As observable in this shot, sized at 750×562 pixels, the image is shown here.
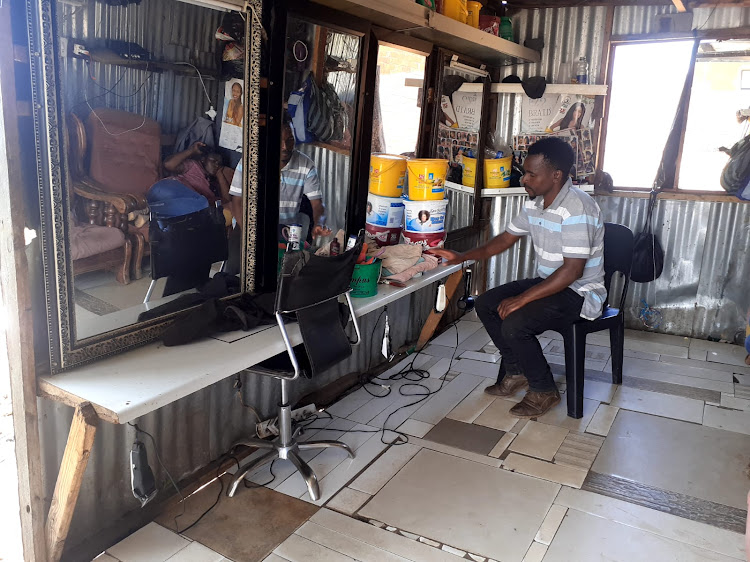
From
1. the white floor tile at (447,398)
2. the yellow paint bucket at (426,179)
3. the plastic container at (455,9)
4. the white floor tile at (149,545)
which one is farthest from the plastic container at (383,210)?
the white floor tile at (149,545)

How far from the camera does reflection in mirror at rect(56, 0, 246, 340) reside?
1.93 metres

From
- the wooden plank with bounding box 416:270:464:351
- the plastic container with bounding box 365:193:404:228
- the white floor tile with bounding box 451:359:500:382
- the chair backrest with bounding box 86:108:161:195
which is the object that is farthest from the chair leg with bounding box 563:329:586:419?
the chair backrest with bounding box 86:108:161:195

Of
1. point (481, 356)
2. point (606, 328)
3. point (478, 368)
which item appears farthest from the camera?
point (481, 356)

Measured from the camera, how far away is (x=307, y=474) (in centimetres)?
271

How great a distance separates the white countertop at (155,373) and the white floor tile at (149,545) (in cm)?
70

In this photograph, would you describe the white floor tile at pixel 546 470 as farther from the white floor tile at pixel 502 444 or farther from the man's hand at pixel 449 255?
the man's hand at pixel 449 255

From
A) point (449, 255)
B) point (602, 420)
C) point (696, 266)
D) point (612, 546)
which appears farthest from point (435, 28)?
point (696, 266)

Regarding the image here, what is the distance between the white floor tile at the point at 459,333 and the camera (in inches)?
189

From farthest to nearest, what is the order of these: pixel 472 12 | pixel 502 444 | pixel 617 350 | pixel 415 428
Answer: pixel 472 12, pixel 617 350, pixel 415 428, pixel 502 444

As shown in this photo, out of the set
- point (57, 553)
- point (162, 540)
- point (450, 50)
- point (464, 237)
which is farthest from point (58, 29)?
point (464, 237)

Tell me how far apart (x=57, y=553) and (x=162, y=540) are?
0.39m

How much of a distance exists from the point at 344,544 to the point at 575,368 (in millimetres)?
1720

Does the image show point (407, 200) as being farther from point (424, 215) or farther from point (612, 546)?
point (612, 546)

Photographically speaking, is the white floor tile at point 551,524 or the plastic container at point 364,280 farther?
A: the plastic container at point 364,280
